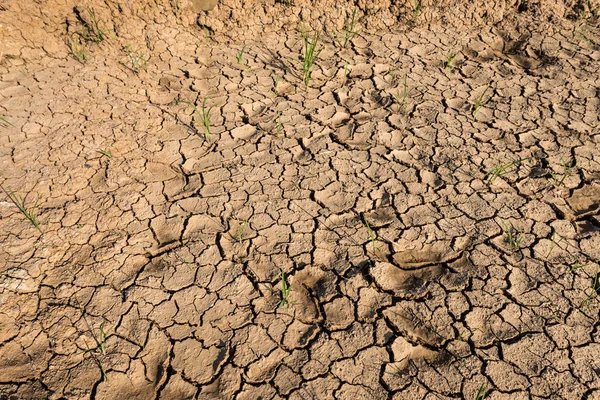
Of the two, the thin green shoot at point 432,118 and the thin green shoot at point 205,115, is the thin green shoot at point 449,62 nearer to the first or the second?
the thin green shoot at point 432,118

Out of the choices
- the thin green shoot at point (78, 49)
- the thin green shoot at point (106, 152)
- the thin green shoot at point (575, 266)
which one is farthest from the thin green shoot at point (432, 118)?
the thin green shoot at point (78, 49)

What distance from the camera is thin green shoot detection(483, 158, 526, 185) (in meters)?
2.76

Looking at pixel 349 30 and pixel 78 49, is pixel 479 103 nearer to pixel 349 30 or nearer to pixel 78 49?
pixel 349 30

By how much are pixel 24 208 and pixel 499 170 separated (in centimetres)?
275

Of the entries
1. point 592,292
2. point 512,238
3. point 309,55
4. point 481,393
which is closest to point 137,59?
point 309,55

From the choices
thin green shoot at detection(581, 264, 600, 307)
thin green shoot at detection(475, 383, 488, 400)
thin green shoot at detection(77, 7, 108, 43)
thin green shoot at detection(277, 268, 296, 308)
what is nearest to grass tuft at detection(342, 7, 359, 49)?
thin green shoot at detection(77, 7, 108, 43)

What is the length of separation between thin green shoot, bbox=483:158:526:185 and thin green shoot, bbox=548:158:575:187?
0.20 meters

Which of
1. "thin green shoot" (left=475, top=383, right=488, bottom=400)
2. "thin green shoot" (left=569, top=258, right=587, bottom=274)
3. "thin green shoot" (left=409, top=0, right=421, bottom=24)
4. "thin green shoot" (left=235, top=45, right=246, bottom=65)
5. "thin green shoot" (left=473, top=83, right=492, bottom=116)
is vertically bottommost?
"thin green shoot" (left=475, top=383, right=488, bottom=400)

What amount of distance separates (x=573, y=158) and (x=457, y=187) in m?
0.83

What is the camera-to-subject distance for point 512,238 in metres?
2.46

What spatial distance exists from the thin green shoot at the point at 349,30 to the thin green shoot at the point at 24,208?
2.65 m

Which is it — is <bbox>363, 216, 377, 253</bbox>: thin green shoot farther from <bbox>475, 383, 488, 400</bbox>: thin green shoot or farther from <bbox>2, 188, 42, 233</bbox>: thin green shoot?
<bbox>2, 188, 42, 233</bbox>: thin green shoot

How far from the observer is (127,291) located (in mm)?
2238

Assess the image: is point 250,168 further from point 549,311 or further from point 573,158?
point 573,158
